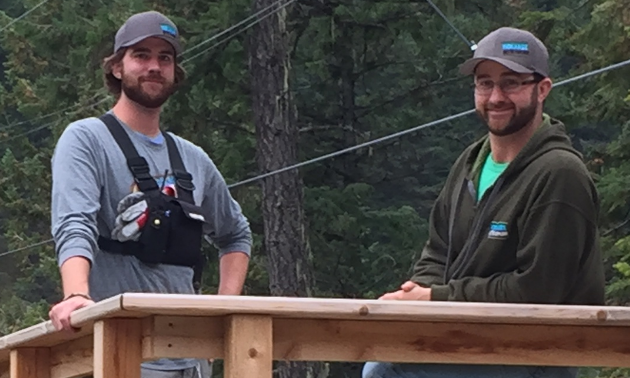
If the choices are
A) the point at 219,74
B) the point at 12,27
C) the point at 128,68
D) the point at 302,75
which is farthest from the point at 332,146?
the point at 128,68

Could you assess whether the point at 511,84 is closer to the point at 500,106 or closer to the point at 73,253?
the point at 500,106

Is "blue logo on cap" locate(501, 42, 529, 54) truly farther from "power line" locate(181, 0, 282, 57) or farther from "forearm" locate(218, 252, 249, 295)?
"power line" locate(181, 0, 282, 57)

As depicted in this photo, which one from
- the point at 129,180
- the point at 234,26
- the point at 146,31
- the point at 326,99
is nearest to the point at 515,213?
the point at 129,180

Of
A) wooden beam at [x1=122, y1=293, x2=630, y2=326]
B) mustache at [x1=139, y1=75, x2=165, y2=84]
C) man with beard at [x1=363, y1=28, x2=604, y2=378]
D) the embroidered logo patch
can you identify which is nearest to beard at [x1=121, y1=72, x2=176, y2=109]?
mustache at [x1=139, y1=75, x2=165, y2=84]

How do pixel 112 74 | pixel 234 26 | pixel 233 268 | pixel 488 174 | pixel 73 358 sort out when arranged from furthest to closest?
1. pixel 234 26
2. pixel 233 268
3. pixel 112 74
4. pixel 488 174
5. pixel 73 358

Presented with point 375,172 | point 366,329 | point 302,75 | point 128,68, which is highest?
point 302,75

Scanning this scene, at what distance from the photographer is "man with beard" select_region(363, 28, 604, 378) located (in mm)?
3584

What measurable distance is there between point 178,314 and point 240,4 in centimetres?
1322

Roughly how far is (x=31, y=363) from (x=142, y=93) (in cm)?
94

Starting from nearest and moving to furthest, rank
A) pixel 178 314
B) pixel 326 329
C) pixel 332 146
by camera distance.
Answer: pixel 178 314
pixel 326 329
pixel 332 146

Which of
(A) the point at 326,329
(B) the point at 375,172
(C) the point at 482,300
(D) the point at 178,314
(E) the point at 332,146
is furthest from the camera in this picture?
(B) the point at 375,172

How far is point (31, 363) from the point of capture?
4.03 meters

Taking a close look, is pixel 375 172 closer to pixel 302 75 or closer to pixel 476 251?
pixel 302 75

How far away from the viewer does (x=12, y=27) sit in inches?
752
